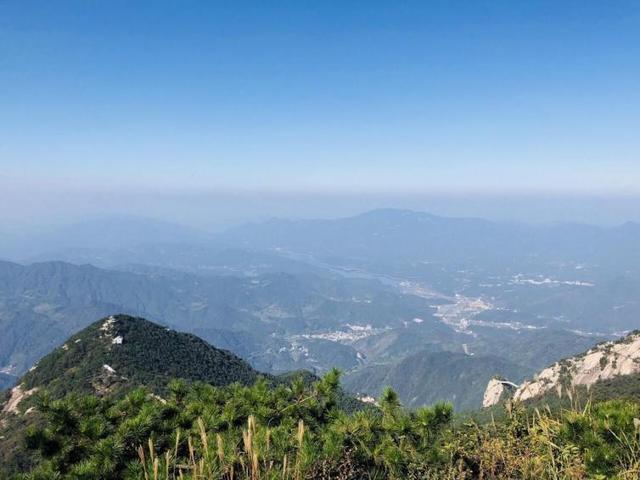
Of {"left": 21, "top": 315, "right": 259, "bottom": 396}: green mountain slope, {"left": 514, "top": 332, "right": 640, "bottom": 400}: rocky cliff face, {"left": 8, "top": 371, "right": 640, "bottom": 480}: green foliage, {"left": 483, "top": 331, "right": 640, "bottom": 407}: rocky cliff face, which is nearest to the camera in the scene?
{"left": 8, "top": 371, "right": 640, "bottom": 480}: green foliage

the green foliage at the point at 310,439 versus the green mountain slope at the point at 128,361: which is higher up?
the green foliage at the point at 310,439

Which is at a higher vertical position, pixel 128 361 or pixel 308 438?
pixel 308 438

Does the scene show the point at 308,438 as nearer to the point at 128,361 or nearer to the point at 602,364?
the point at 128,361

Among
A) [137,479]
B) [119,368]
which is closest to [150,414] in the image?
[137,479]

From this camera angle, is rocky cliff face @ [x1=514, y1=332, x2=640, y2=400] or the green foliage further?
rocky cliff face @ [x1=514, y1=332, x2=640, y2=400]

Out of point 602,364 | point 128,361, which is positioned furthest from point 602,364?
point 128,361

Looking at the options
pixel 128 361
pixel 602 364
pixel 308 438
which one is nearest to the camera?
pixel 308 438

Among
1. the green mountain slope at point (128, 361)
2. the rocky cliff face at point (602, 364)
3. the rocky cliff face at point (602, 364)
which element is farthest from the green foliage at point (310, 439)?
the rocky cliff face at point (602, 364)

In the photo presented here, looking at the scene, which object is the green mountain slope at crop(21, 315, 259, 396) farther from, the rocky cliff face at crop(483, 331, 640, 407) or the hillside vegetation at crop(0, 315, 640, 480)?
the hillside vegetation at crop(0, 315, 640, 480)

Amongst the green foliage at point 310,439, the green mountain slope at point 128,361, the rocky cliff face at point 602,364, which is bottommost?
the green mountain slope at point 128,361

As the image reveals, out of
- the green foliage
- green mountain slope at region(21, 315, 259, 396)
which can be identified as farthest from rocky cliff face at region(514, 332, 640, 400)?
the green foliage

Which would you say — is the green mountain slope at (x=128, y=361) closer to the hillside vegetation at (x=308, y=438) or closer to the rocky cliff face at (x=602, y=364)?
the hillside vegetation at (x=308, y=438)
